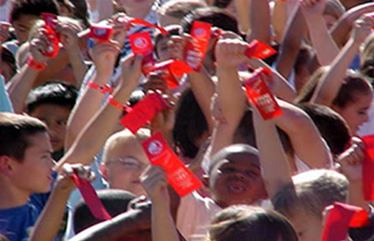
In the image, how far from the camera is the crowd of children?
5238mm

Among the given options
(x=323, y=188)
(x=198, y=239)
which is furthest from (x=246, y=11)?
(x=323, y=188)

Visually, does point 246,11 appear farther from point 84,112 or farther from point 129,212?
point 129,212

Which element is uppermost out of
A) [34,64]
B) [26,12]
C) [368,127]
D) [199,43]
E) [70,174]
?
[70,174]

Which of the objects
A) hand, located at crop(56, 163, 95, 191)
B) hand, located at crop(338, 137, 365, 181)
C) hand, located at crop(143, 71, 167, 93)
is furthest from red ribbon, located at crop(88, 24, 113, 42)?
hand, located at crop(338, 137, 365, 181)

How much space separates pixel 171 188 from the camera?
216 inches

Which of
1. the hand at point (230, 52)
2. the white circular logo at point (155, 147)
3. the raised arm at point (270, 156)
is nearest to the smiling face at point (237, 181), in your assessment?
the raised arm at point (270, 156)

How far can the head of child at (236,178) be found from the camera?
5754 millimetres

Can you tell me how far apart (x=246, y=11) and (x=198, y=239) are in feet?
11.6

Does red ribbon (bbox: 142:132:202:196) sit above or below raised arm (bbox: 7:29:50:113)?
above

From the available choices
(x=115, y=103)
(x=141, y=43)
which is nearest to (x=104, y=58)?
(x=141, y=43)

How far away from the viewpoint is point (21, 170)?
20.2 feet

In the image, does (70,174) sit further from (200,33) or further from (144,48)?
(200,33)

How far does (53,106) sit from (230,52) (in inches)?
57.6

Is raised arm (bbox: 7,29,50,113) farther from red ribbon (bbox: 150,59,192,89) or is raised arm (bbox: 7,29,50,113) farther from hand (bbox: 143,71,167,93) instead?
hand (bbox: 143,71,167,93)
